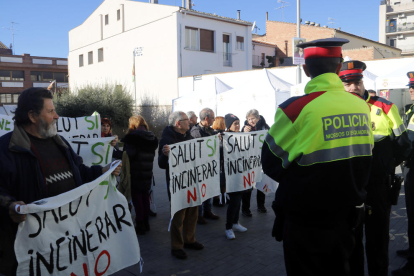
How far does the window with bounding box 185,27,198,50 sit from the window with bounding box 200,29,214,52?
0.51m

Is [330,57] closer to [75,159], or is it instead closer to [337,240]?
[337,240]

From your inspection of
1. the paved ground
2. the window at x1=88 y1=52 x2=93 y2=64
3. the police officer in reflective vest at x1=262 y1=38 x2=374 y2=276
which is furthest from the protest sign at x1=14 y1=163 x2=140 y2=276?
the window at x1=88 y1=52 x2=93 y2=64

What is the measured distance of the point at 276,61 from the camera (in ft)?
122

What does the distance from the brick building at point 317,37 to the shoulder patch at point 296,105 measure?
32589mm

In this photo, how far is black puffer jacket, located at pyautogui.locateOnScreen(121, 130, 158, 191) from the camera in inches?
222

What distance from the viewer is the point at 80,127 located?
6.32 metres

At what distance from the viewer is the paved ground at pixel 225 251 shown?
4.20 m

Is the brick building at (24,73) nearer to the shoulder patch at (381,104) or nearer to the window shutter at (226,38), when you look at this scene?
the window shutter at (226,38)

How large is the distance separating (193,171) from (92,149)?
1437 mm

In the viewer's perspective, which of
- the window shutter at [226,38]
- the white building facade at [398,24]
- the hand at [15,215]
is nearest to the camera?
the hand at [15,215]

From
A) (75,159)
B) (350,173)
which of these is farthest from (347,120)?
(75,159)

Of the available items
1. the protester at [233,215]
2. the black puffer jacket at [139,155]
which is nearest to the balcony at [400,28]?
the protester at [233,215]

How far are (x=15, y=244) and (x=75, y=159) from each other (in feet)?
2.93

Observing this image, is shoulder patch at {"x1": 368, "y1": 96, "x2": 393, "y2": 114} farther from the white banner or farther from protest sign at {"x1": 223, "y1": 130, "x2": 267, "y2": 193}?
the white banner
